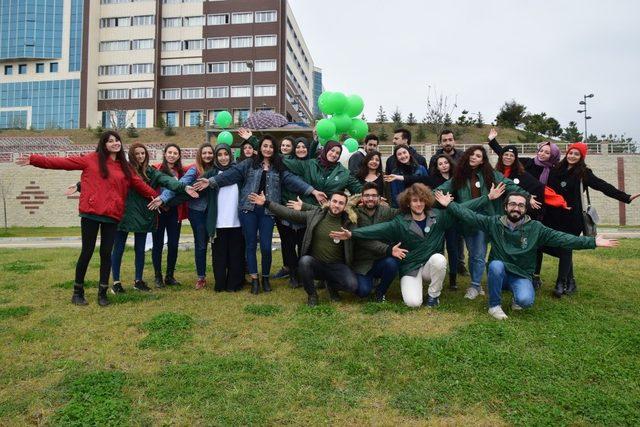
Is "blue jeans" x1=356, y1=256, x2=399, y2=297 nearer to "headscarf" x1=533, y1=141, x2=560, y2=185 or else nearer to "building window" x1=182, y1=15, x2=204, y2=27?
"headscarf" x1=533, y1=141, x2=560, y2=185

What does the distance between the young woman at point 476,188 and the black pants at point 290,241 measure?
2.27m

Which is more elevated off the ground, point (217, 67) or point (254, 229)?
point (217, 67)

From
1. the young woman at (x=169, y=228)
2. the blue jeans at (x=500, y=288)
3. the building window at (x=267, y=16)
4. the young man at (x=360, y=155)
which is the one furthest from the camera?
the building window at (x=267, y=16)

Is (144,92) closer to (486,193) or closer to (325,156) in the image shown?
(325,156)

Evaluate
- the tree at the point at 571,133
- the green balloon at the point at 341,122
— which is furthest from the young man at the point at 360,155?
the tree at the point at 571,133

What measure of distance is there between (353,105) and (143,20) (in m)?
55.0

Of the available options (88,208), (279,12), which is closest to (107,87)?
(279,12)

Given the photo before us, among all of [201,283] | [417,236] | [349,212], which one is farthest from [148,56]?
[417,236]

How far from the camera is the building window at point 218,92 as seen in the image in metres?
53.9

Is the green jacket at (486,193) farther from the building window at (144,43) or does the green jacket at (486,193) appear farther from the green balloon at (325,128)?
the building window at (144,43)

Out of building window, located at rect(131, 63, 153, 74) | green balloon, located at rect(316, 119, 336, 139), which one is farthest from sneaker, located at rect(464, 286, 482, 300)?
building window, located at rect(131, 63, 153, 74)

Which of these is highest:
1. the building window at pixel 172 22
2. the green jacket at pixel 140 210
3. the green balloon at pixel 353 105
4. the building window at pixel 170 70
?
the building window at pixel 172 22

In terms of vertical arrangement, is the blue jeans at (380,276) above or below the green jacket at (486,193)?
below

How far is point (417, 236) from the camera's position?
5285 millimetres
